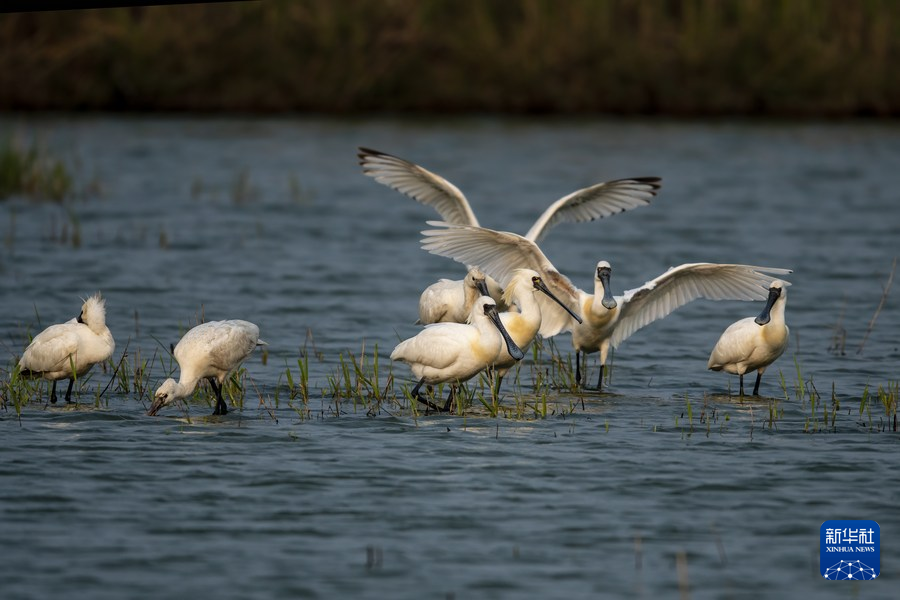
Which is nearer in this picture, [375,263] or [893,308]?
[893,308]

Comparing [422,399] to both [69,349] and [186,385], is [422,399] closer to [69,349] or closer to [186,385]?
[186,385]

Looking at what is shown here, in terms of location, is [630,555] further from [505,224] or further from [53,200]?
[53,200]

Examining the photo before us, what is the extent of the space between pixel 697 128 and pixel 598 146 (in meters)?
3.40

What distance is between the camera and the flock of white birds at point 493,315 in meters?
10.2

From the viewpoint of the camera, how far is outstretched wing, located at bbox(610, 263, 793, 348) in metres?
11.8

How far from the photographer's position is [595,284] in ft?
39.4

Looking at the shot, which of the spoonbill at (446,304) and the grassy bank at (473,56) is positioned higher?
the grassy bank at (473,56)

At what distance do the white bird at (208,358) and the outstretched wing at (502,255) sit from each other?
193 centimetres

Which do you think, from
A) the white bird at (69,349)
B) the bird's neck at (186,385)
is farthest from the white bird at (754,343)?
the white bird at (69,349)

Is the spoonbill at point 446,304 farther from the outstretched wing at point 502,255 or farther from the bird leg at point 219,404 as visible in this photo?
the bird leg at point 219,404

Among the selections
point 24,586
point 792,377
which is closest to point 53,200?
point 792,377

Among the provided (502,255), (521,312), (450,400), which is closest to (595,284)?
(502,255)

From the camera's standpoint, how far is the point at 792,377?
12.3 metres

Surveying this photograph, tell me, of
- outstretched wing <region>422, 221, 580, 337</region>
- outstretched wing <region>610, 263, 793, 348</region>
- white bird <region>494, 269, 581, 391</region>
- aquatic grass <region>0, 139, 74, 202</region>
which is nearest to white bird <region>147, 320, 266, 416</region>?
white bird <region>494, 269, 581, 391</region>
